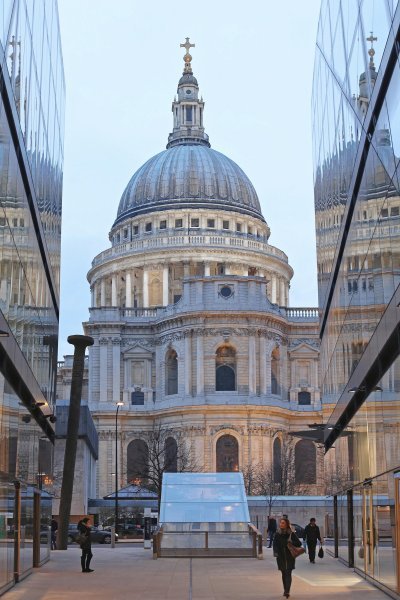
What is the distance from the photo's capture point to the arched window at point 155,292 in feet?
408

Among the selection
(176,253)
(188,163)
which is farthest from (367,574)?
(188,163)

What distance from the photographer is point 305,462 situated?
106m

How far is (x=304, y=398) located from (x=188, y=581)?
84407mm

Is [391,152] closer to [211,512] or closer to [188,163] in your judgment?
[211,512]

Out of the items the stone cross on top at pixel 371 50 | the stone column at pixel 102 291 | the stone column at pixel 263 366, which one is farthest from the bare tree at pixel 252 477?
the stone cross on top at pixel 371 50

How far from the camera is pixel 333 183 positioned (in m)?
32.9

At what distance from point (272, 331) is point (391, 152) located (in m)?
89.6

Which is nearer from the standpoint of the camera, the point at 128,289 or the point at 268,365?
the point at 268,365

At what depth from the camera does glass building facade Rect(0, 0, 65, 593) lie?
20766mm

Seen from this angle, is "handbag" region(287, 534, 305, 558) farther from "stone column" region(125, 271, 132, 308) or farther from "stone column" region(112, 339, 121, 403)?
"stone column" region(125, 271, 132, 308)

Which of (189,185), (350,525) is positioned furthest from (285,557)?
(189,185)

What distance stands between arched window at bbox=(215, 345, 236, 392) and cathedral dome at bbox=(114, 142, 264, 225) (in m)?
31.1

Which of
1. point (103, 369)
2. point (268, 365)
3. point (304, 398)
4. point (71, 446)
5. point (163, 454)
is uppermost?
point (103, 369)

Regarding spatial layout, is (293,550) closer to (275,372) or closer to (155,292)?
(275,372)
